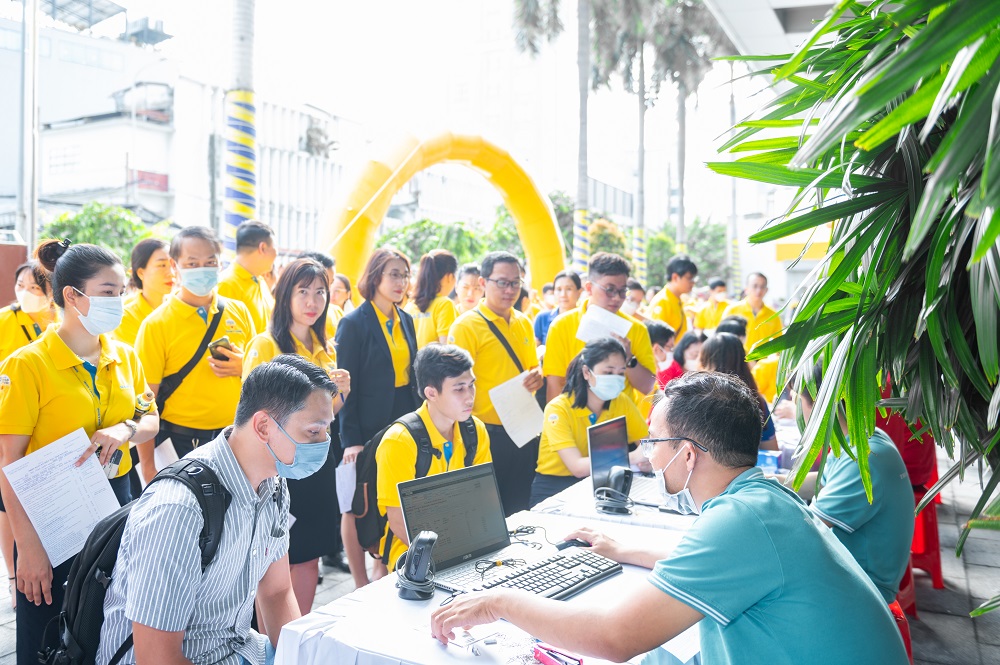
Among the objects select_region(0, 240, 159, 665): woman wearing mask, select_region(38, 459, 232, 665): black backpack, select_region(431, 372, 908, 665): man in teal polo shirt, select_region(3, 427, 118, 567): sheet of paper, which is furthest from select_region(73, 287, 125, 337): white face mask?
select_region(431, 372, 908, 665): man in teal polo shirt

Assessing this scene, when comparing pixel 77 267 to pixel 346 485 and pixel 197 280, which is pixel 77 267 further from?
pixel 346 485

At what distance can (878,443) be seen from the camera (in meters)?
2.62

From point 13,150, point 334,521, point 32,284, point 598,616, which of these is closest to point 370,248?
point 32,284

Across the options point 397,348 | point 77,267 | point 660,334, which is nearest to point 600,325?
point 397,348

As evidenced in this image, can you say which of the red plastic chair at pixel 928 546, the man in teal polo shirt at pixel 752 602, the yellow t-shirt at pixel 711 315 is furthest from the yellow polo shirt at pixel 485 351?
the yellow t-shirt at pixel 711 315

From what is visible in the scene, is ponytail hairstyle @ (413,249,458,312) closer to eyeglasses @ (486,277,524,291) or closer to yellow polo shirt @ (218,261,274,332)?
eyeglasses @ (486,277,524,291)

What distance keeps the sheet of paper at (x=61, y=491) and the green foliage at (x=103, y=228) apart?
1978cm

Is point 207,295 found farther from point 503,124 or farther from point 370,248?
point 503,124

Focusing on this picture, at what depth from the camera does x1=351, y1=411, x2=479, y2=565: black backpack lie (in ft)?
9.80

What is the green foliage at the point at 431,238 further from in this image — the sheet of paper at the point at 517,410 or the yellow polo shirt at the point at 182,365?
the yellow polo shirt at the point at 182,365

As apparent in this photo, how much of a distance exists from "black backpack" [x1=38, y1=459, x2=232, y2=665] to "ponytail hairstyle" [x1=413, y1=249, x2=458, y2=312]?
295cm

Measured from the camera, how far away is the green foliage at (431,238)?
20.2 m

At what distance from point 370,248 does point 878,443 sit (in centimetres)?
696

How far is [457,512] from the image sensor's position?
2.45 meters
